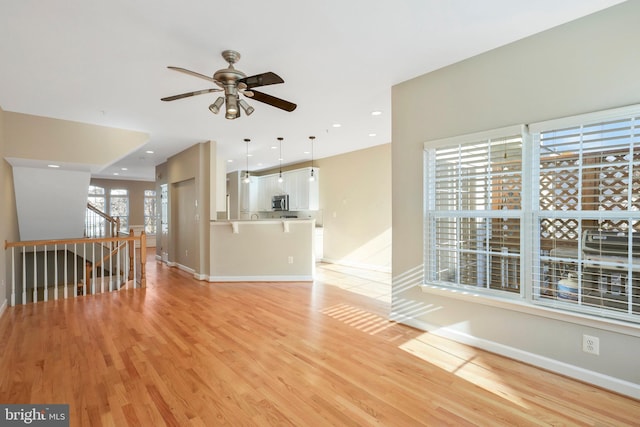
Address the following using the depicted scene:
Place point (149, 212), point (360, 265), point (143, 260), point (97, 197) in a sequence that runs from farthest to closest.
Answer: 1. point (149, 212)
2. point (97, 197)
3. point (360, 265)
4. point (143, 260)

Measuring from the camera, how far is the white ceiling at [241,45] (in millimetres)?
2117

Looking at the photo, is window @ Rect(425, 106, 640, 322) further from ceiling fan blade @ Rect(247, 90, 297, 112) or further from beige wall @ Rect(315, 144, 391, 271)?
beige wall @ Rect(315, 144, 391, 271)

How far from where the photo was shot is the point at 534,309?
2457 millimetres

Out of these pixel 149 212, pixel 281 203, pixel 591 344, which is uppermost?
pixel 281 203

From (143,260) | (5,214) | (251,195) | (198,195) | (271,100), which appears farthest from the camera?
(251,195)

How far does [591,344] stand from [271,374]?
2.33 m

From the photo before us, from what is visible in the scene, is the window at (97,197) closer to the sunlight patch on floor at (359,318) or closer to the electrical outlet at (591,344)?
the sunlight patch on floor at (359,318)

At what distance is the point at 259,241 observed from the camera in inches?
222

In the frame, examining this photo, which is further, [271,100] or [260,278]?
[260,278]

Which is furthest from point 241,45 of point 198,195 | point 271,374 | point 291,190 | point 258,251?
point 291,190

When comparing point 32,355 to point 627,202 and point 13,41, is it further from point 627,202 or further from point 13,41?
point 627,202

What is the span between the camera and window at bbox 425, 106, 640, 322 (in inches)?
83.7

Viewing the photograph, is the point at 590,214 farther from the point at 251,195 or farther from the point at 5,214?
the point at 251,195

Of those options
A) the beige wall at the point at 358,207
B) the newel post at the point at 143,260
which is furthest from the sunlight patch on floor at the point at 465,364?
the newel post at the point at 143,260
